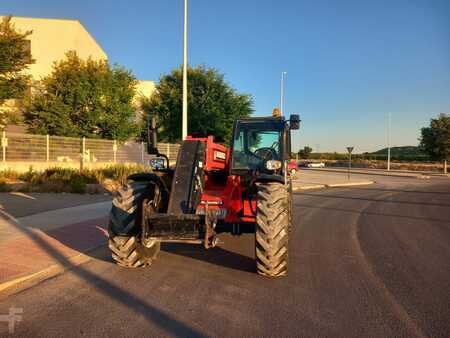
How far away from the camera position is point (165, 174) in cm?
657

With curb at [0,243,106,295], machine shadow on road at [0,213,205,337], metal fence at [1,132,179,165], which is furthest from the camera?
metal fence at [1,132,179,165]

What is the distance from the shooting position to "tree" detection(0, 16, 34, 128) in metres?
16.9

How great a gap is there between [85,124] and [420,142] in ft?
136

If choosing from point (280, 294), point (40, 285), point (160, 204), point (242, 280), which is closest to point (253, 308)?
point (280, 294)

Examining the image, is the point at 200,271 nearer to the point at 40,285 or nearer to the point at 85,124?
the point at 40,285

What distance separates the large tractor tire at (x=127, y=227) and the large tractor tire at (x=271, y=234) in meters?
1.70

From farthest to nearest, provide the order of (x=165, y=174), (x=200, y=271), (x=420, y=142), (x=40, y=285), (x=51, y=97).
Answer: (x=420, y=142) → (x=51, y=97) → (x=165, y=174) → (x=200, y=271) → (x=40, y=285)

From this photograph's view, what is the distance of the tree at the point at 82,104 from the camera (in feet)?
71.5

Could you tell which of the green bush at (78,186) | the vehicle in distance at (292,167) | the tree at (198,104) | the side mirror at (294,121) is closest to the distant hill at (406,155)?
the tree at (198,104)

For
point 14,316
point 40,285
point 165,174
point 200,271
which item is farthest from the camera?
point 165,174

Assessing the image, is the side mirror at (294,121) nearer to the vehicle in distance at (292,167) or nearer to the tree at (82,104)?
the vehicle in distance at (292,167)

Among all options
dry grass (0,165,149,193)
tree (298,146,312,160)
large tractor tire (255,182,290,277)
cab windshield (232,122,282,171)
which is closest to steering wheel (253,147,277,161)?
cab windshield (232,122,282,171)

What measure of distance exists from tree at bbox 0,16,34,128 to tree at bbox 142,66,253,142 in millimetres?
9534

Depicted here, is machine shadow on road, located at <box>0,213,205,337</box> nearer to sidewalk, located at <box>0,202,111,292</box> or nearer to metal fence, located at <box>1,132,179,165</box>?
sidewalk, located at <box>0,202,111,292</box>
